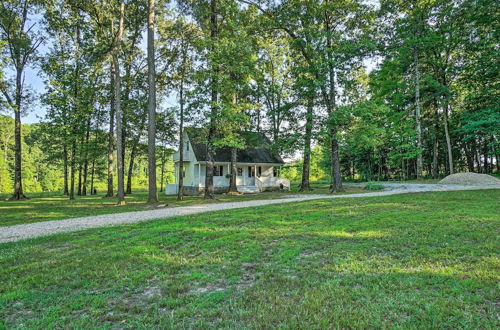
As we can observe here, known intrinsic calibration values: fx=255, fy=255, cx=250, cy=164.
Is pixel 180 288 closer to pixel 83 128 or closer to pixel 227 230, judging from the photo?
pixel 227 230

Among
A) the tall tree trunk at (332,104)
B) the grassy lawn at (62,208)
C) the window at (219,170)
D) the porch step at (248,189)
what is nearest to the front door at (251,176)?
the porch step at (248,189)

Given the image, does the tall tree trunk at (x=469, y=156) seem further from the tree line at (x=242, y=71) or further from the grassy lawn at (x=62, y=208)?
the grassy lawn at (x=62, y=208)

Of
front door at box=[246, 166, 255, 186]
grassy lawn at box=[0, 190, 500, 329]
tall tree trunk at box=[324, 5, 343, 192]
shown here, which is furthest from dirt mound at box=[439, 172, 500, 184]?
front door at box=[246, 166, 255, 186]

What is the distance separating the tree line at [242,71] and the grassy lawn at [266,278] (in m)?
9.35

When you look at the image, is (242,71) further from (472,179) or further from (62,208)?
(472,179)

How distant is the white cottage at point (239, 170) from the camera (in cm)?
2247

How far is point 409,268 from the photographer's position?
10.7 feet

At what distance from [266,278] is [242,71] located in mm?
12699

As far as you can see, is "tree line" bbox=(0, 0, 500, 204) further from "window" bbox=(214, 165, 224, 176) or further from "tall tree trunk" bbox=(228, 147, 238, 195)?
"window" bbox=(214, 165, 224, 176)

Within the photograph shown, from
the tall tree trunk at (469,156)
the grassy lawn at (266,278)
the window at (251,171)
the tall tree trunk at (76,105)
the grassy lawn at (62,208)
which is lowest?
the grassy lawn at (62,208)

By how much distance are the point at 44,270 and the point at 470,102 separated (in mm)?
29867

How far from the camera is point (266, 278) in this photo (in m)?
3.18

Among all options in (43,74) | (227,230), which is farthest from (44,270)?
(43,74)

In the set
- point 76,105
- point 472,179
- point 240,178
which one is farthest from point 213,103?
point 472,179
